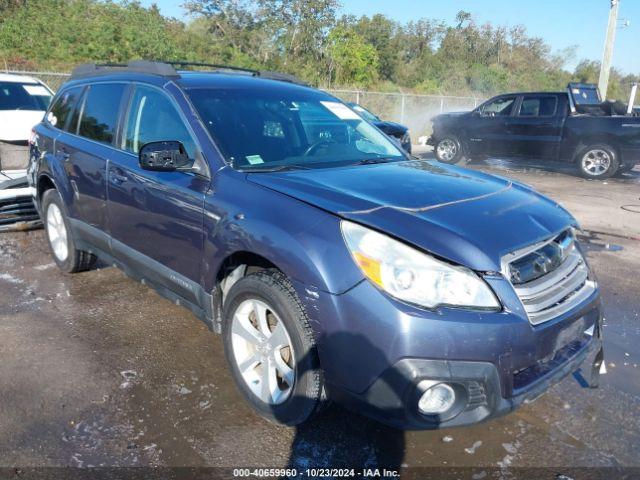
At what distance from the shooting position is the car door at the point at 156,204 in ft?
10.3

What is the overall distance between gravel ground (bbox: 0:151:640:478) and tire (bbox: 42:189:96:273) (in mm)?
447

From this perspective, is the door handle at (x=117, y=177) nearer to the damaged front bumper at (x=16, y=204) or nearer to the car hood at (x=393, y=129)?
the damaged front bumper at (x=16, y=204)

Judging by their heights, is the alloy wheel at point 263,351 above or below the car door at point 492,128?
below

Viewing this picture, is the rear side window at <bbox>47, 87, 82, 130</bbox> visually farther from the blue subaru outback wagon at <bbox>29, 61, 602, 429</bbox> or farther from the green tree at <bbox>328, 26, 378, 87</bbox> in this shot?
the green tree at <bbox>328, 26, 378, 87</bbox>

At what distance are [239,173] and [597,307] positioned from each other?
6.72 ft

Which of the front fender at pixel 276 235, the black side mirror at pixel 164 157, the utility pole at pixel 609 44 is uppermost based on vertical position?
the utility pole at pixel 609 44

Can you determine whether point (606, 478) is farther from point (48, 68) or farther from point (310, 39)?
point (310, 39)

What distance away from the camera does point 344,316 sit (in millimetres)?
2297

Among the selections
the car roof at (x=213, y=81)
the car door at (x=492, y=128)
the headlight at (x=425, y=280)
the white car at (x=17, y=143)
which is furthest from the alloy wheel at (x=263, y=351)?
the car door at (x=492, y=128)

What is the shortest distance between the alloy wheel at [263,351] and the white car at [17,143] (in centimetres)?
367

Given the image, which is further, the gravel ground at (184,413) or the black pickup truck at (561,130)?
the black pickup truck at (561,130)

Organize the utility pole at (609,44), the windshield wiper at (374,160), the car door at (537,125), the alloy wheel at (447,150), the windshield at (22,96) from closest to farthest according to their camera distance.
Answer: the windshield wiper at (374,160)
the windshield at (22,96)
the car door at (537,125)
the alloy wheel at (447,150)
the utility pole at (609,44)

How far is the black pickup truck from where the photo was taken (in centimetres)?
1139

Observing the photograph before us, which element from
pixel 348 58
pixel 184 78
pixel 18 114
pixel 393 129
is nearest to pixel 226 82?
pixel 184 78
